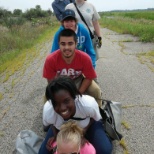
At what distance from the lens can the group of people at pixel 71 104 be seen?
6.42 feet

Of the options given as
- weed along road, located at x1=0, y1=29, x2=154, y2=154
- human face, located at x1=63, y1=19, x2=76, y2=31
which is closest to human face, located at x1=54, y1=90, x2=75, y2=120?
weed along road, located at x1=0, y1=29, x2=154, y2=154

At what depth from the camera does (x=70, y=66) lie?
2.74 meters

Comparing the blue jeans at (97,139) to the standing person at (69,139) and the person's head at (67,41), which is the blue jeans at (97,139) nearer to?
the standing person at (69,139)

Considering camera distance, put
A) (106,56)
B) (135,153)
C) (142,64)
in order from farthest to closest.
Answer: (106,56), (142,64), (135,153)

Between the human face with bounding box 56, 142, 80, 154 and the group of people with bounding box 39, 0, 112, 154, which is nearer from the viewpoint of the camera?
the human face with bounding box 56, 142, 80, 154

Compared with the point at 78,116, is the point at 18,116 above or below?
below

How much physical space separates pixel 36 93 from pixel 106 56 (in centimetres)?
339

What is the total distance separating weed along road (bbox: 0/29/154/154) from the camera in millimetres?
2765

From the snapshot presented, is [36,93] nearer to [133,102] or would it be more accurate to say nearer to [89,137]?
[133,102]

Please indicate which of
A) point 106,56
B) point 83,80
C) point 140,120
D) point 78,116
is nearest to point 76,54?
point 83,80

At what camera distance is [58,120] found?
7.46 feet

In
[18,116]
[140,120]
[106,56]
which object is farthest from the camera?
[106,56]

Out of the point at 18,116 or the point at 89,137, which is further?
the point at 18,116

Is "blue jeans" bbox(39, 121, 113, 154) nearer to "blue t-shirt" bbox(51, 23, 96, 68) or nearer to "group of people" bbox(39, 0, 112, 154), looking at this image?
"group of people" bbox(39, 0, 112, 154)
